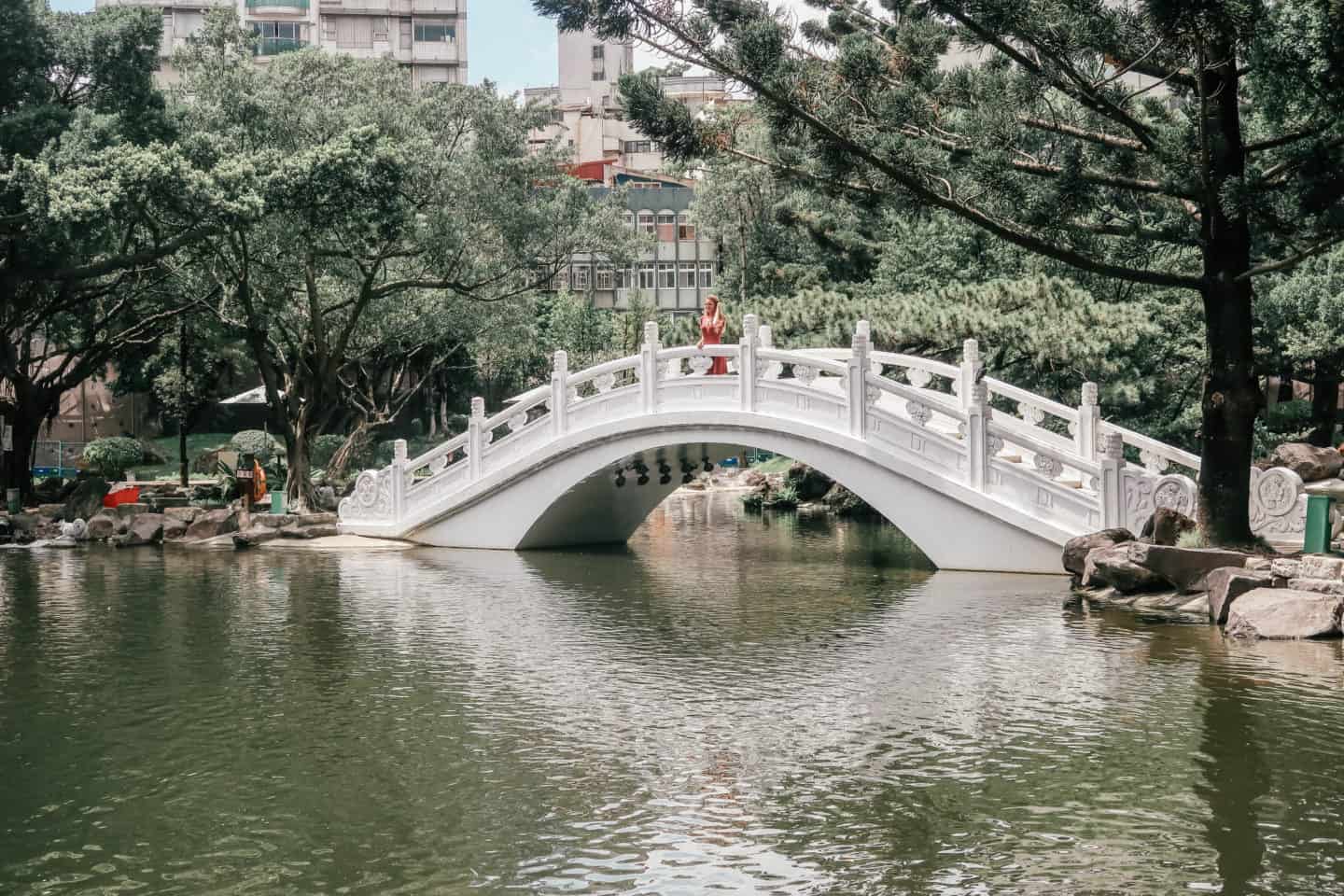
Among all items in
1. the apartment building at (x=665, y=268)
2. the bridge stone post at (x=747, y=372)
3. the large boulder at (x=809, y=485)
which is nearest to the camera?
the bridge stone post at (x=747, y=372)

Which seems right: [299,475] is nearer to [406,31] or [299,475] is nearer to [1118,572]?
[1118,572]

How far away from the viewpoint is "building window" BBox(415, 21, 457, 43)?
70.7 metres

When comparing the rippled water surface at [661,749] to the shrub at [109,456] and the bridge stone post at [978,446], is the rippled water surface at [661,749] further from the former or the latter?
the shrub at [109,456]

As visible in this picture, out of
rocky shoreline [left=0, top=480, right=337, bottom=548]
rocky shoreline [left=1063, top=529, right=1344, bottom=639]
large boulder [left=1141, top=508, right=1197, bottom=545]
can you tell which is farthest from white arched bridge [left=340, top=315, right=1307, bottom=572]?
rocky shoreline [left=1063, top=529, right=1344, bottom=639]

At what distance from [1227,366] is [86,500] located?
20.8m

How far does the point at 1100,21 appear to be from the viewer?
14336 millimetres

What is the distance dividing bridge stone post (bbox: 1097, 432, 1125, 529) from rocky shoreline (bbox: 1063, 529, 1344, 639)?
55 cm

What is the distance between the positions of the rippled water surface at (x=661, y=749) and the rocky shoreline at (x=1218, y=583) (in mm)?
340

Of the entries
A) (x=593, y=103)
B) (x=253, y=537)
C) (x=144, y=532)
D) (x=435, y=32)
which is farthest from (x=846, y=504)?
(x=593, y=103)

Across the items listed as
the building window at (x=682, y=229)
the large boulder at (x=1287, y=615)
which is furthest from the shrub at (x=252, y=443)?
the building window at (x=682, y=229)

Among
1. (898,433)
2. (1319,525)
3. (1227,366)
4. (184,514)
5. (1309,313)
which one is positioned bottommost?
(1319,525)

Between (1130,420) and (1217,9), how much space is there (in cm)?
1446

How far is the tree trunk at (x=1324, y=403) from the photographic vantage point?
26.2 meters

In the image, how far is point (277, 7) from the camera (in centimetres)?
6788
